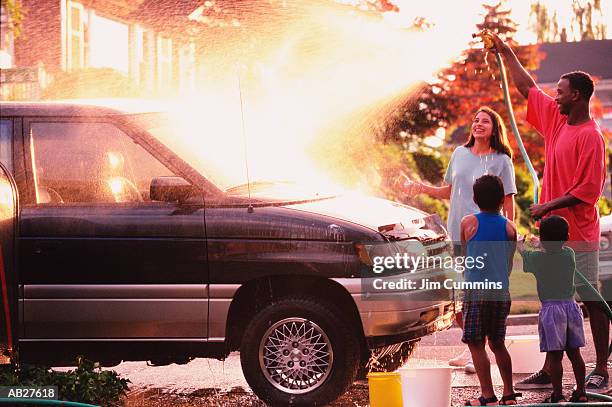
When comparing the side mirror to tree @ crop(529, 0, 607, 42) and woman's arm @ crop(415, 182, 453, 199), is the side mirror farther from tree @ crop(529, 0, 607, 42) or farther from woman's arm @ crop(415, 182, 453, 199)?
tree @ crop(529, 0, 607, 42)

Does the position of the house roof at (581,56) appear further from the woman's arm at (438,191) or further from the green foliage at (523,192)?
the green foliage at (523,192)

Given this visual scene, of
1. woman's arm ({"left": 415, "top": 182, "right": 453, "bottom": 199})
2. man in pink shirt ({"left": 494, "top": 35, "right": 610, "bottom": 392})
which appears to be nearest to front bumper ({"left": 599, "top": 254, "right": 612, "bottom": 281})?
woman's arm ({"left": 415, "top": 182, "right": 453, "bottom": 199})

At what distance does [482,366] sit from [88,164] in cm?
264

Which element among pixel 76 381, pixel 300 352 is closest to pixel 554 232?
pixel 300 352

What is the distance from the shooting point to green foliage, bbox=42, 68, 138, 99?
2048cm

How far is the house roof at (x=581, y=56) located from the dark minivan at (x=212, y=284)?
11.1 feet

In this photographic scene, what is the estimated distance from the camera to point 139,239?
8.09m

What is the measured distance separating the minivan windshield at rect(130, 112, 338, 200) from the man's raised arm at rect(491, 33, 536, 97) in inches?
52.1

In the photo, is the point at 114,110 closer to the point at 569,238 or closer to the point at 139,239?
the point at 139,239

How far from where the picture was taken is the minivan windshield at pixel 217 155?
830 centimetres

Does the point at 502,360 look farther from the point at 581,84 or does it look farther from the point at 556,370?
the point at 581,84

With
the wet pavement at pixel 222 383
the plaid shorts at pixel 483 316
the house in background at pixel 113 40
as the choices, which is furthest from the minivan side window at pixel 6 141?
the house in background at pixel 113 40

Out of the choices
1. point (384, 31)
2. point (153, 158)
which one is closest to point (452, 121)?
point (384, 31)

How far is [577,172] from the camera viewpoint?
317 inches
